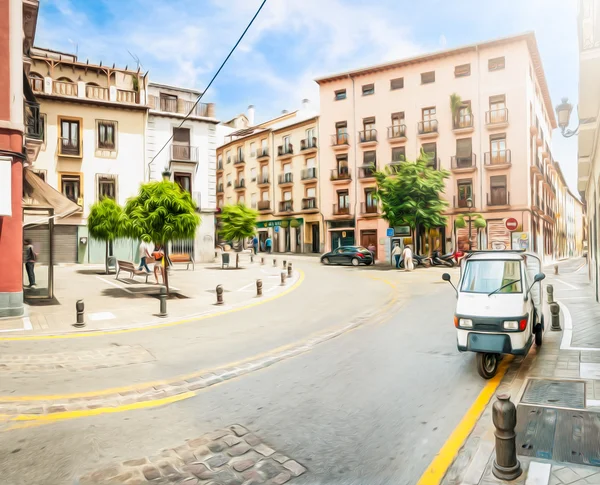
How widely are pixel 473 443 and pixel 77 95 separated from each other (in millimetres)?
27761

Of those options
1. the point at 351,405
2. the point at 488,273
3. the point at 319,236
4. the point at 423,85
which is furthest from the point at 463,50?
the point at 351,405

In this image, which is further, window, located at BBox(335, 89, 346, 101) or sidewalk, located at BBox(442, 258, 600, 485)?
window, located at BBox(335, 89, 346, 101)

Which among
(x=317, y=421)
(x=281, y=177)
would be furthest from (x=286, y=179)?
(x=317, y=421)

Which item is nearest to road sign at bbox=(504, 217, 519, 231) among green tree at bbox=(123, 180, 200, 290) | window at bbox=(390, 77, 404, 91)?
window at bbox=(390, 77, 404, 91)

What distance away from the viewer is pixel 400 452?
12.7ft

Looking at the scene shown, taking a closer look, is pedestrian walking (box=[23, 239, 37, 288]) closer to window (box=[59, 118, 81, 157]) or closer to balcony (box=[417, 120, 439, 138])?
window (box=[59, 118, 81, 157])

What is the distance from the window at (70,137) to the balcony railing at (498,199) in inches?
1077

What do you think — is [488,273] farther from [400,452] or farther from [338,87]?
[338,87]

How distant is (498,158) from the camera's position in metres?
31.2

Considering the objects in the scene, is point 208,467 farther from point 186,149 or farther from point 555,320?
point 186,149

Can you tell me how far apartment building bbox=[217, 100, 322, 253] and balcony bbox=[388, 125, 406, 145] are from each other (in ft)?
26.9

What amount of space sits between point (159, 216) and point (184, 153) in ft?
54.5

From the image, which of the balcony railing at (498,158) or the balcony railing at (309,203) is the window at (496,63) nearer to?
the balcony railing at (498,158)

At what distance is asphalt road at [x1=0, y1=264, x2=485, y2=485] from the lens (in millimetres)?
3666
